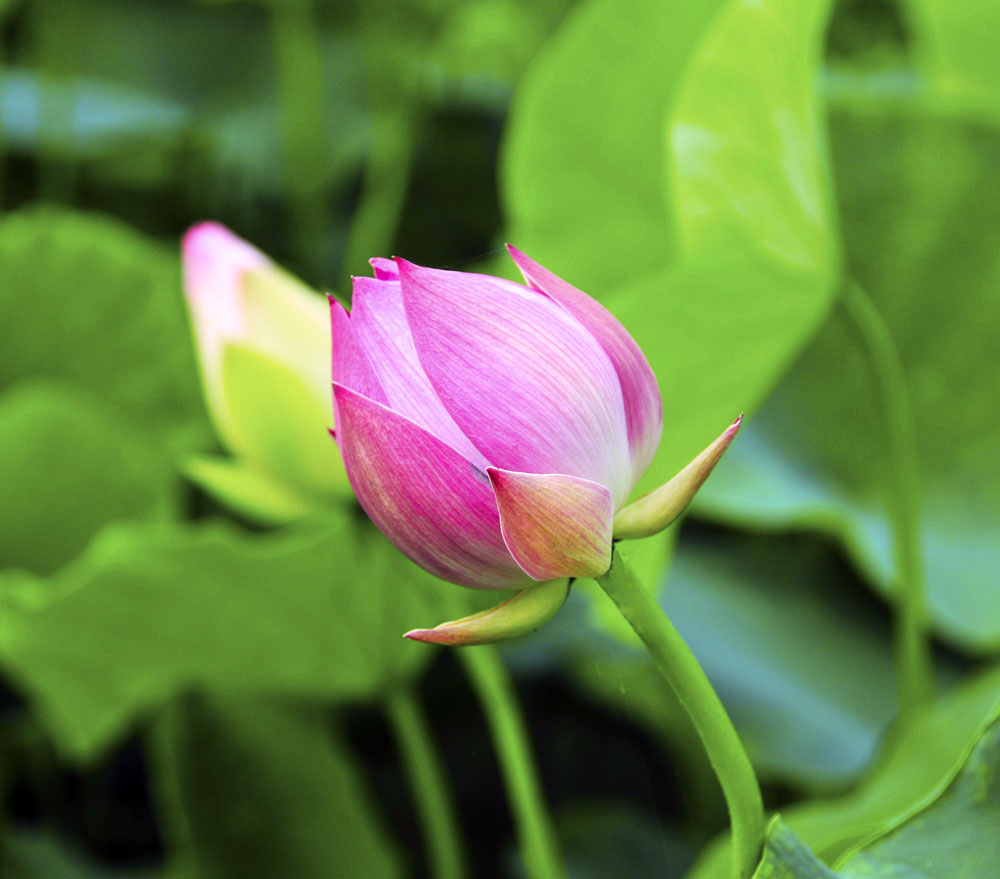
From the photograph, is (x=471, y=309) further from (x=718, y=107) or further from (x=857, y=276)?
(x=857, y=276)

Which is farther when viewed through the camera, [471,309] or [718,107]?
[718,107]

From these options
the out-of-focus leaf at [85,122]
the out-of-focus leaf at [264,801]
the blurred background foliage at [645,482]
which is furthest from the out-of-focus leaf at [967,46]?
the out-of-focus leaf at [85,122]

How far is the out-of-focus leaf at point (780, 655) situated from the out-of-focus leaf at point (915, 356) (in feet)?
0.13

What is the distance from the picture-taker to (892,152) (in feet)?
1.57

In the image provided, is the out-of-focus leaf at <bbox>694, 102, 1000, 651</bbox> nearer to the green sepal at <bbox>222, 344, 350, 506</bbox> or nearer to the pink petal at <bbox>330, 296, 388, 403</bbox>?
the green sepal at <bbox>222, 344, 350, 506</bbox>

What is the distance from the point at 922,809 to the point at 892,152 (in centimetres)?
39

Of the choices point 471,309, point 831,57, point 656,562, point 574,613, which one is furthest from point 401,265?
point 831,57

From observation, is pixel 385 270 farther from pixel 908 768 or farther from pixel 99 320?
pixel 99 320

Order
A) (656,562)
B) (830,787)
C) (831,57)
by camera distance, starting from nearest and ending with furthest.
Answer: (656,562), (830,787), (831,57)

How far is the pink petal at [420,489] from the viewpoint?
124 mm

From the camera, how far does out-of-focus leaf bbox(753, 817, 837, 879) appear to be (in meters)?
0.13

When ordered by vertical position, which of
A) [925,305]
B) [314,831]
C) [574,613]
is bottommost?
[314,831]

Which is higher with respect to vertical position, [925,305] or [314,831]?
[925,305]

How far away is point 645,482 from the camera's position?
208mm
